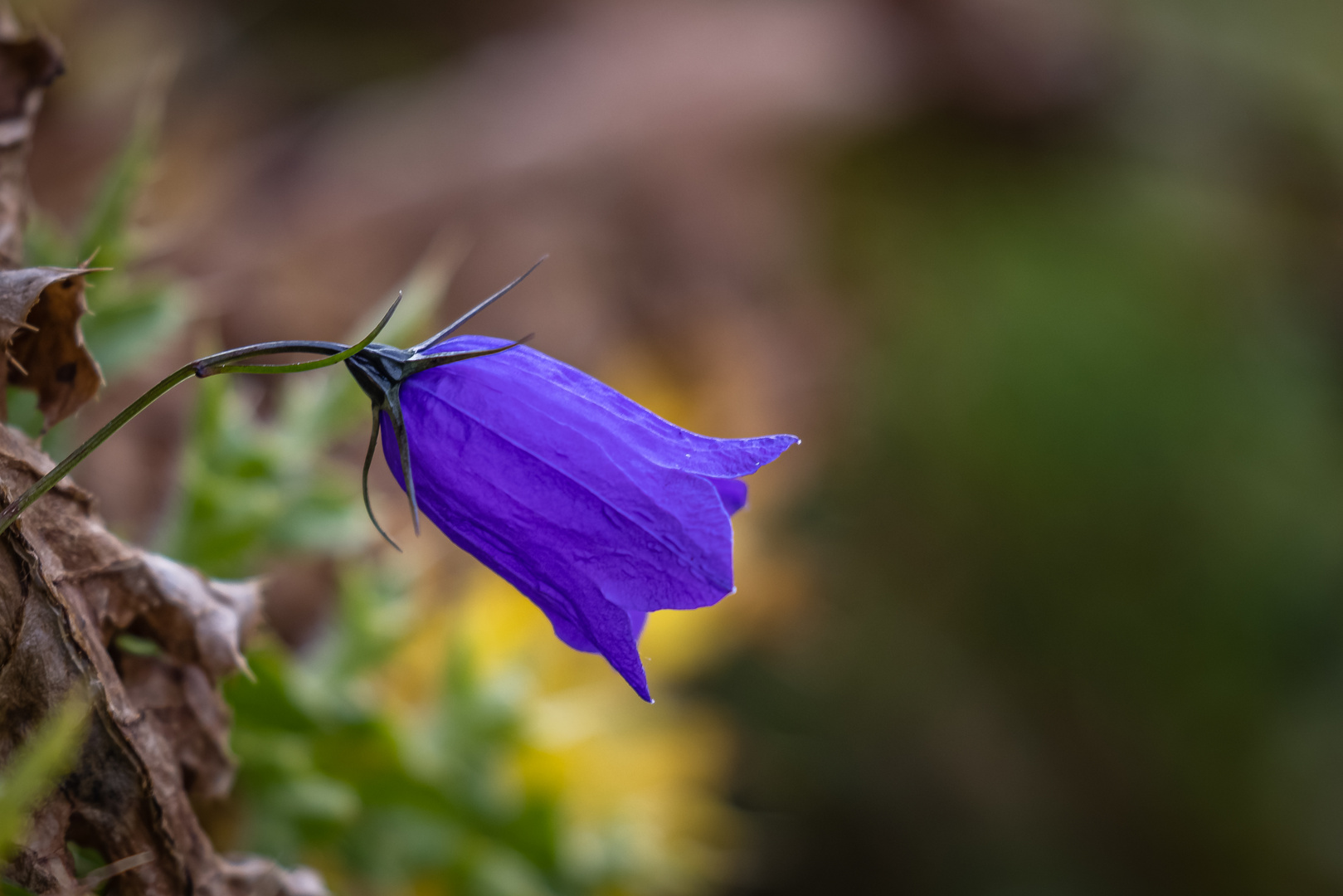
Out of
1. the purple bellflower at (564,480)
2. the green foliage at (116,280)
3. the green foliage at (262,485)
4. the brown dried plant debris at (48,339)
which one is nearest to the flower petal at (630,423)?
the purple bellflower at (564,480)

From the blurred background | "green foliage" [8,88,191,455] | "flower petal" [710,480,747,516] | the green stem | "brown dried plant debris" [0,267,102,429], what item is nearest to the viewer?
the green stem

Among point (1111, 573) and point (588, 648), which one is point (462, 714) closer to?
point (588, 648)

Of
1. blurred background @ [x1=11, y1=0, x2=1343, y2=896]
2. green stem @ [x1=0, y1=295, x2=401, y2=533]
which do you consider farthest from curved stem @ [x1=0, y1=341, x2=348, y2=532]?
blurred background @ [x1=11, y1=0, x2=1343, y2=896]

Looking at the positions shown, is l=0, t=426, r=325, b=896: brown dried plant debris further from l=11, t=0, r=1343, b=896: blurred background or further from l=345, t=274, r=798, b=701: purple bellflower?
l=11, t=0, r=1343, b=896: blurred background

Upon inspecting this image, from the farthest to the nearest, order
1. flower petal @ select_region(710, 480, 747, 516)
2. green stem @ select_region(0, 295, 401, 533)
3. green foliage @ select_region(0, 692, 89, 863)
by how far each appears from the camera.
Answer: flower petal @ select_region(710, 480, 747, 516)
green stem @ select_region(0, 295, 401, 533)
green foliage @ select_region(0, 692, 89, 863)

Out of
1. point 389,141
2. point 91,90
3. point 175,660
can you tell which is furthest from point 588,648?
point 91,90
